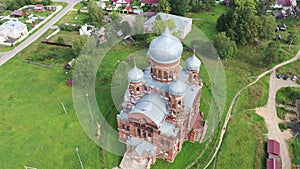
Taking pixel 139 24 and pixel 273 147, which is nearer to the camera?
pixel 273 147

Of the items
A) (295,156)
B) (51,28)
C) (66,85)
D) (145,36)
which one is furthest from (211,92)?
(51,28)

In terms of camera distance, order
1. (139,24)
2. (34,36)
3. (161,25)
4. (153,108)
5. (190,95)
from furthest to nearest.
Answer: (34,36) → (139,24) → (161,25) → (190,95) → (153,108)

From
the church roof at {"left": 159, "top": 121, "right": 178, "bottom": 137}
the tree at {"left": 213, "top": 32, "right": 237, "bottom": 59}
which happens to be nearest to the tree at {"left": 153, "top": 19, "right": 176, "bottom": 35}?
the tree at {"left": 213, "top": 32, "right": 237, "bottom": 59}

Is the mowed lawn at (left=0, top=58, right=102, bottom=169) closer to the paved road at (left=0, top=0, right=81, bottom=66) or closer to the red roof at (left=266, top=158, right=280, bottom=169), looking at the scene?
the paved road at (left=0, top=0, right=81, bottom=66)

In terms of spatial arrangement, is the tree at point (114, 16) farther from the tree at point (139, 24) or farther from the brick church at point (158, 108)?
the brick church at point (158, 108)

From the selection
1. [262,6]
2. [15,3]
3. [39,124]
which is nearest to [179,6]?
[262,6]

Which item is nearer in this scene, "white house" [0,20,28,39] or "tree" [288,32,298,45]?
"tree" [288,32,298,45]

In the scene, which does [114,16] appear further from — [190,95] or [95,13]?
[190,95]
